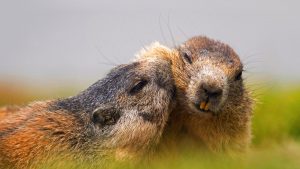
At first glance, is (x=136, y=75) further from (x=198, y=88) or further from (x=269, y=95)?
(x=269, y=95)

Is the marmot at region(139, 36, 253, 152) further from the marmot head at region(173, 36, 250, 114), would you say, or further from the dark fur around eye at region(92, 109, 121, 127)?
the dark fur around eye at region(92, 109, 121, 127)

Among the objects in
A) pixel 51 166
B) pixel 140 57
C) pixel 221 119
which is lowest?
pixel 51 166

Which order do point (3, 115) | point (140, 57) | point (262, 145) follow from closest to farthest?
point (140, 57) < point (3, 115) < point (262, 145)

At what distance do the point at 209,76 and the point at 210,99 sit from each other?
0.30 meters

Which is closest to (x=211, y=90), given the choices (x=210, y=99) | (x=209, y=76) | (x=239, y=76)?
(x=210, y=99)

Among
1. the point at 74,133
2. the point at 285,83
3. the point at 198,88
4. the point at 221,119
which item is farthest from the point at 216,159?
the point at 285,83

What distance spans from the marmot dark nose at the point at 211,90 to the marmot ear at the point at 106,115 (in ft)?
4.56

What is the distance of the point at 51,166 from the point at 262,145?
4323mm

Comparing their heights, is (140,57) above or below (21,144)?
above

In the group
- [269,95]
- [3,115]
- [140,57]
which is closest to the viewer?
[140,57]

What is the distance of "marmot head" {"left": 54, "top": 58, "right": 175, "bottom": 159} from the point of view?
9539 millimetres

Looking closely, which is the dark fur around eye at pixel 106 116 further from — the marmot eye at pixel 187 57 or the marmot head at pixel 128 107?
the marmot eye at pixel 187 57

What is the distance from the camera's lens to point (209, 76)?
30.3 ft

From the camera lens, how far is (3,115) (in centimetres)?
1164
